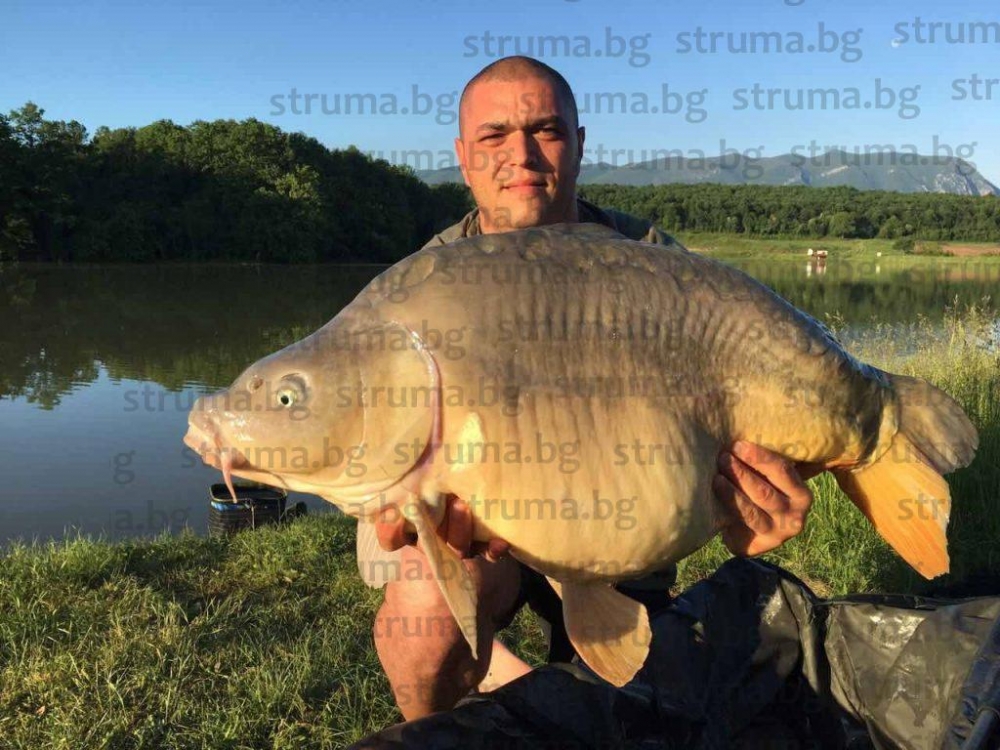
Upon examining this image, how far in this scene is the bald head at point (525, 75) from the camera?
1.97 metres

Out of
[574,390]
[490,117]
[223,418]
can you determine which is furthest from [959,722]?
[490,117]

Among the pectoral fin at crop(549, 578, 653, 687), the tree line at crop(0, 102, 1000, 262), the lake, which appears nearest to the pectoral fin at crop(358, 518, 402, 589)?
the pectoral fin at crop(549, 578, 653, 687)

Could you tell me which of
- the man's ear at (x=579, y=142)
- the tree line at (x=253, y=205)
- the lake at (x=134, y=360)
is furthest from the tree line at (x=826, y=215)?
the man's ear at (x=579, y=142)

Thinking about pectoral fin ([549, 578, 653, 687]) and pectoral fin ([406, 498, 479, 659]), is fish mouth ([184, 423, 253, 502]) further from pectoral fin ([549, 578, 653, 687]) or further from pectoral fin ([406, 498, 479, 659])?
pectoral fin ([549, 578, 653, 687])

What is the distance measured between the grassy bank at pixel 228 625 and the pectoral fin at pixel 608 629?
758mm

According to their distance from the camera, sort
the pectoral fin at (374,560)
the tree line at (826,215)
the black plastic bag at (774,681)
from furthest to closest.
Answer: the tree line at (826,215) → the black plastic bag at (774,681) → the pectoral fin at (374,560)

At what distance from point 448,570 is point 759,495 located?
542 mm

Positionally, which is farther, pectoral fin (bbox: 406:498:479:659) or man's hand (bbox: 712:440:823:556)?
man's hand (bbox: 712:440:823:556)

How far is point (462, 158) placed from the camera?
212cm

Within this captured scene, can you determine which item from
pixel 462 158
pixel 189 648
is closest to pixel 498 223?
pixel 462 158

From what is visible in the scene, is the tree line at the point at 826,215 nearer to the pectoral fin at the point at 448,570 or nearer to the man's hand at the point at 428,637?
the man's hand at the point at 428,637

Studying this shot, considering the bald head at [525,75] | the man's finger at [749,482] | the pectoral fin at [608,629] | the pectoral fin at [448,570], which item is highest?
the bald head at [525,75]

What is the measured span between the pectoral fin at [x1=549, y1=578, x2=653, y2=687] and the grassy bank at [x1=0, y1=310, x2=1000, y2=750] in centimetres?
76

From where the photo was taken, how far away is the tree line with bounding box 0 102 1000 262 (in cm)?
2433
